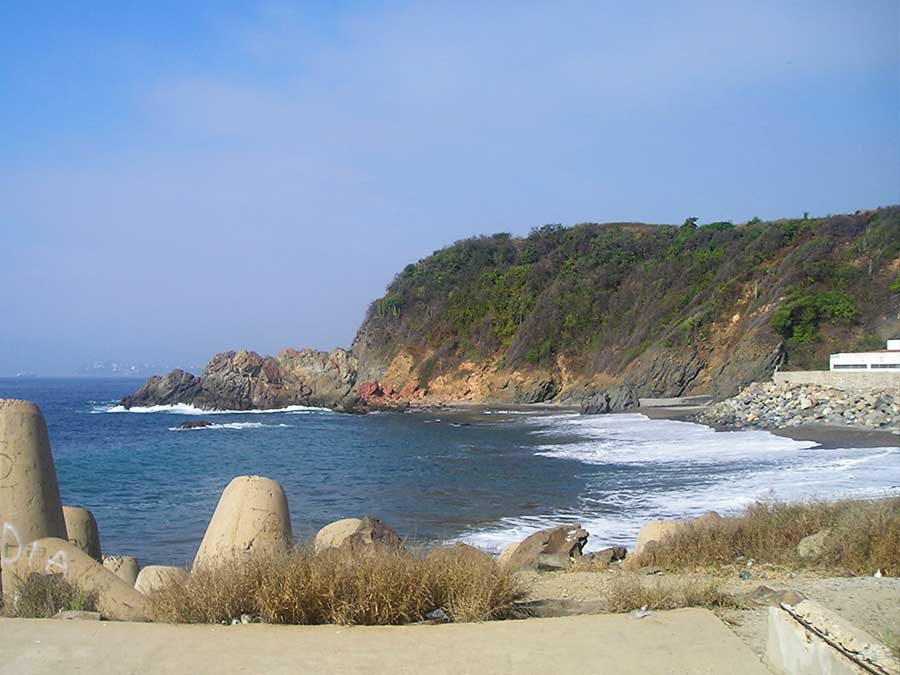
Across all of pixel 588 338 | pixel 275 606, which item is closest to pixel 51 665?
pixel 275 606

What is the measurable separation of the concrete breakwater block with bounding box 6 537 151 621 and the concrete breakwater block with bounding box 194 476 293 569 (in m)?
1.47

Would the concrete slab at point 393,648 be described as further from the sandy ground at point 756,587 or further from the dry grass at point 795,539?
the dry grass at point 795,539

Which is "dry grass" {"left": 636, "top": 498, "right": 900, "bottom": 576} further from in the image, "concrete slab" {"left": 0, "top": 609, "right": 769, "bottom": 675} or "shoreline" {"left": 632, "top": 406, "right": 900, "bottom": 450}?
"shoreline" {"left": 632, "top": 406, "right": 900, "bottom": 450}

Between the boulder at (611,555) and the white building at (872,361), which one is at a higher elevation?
the white building at (872,361)

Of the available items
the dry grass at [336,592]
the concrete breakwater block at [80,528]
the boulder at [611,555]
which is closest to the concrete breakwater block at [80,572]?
the dry grass at [336,592]

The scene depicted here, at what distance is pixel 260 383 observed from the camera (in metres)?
85.3

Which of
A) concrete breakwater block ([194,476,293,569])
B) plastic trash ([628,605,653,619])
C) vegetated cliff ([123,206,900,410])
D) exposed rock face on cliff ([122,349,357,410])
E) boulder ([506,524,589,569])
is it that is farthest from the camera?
exposed rock face on cliff ([122,349,357,410])

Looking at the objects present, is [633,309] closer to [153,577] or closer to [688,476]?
[688,476]

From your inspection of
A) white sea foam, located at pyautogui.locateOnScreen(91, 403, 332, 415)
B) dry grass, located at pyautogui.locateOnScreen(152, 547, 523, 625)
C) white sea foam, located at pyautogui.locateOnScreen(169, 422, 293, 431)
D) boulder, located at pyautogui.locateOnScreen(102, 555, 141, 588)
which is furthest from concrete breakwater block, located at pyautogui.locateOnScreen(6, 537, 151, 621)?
white sea foam, located at pyautogui.locateOnScreen(91, 403, 332, 415)

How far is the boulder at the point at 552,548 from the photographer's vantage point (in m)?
11.4

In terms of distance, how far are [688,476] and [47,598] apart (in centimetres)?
2094

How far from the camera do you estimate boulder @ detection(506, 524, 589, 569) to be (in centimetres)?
1138

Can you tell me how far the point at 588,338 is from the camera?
7450 cm

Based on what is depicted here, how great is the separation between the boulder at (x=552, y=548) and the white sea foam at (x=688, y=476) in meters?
2.72
